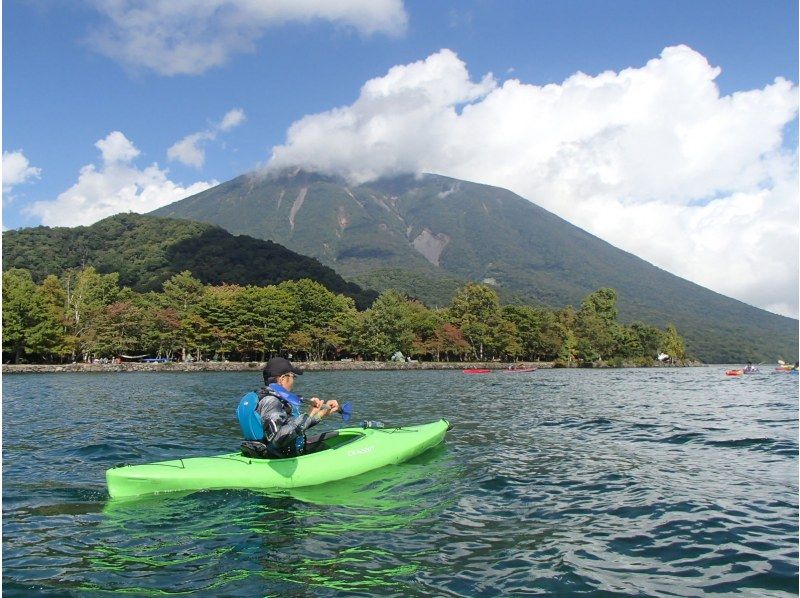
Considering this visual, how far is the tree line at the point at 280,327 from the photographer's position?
70438mm

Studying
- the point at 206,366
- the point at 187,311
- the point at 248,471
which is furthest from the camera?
the point at 187,311

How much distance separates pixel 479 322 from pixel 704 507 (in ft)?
303

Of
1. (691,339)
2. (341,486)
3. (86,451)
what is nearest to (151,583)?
(341,486)

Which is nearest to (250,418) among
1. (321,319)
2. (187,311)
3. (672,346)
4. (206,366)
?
(206,366)

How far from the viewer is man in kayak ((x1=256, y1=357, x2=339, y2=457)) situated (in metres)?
9.17

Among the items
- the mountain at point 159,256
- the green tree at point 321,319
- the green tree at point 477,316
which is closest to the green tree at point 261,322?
the green tree at point 321,319

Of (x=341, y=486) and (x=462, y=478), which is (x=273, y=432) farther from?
(x=462, y=478)

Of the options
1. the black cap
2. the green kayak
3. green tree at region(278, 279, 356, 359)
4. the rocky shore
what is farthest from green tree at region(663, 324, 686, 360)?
the black cap

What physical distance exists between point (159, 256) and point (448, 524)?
476ft

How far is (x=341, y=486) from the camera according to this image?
964 cm

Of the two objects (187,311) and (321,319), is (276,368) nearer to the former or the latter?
(187,311)

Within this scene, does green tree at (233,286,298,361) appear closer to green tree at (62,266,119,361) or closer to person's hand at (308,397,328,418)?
green tree at (62,266,119,361)

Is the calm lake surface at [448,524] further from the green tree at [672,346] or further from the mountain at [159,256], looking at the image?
the mountain at [159,256]

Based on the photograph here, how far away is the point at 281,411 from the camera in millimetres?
9211
